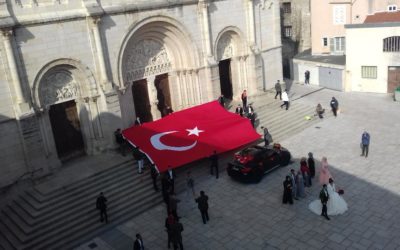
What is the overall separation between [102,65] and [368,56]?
22729mm

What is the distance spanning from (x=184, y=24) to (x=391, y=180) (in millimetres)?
15311

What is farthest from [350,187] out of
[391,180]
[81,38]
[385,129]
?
[81,38]

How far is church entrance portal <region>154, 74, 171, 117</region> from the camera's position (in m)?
29.5

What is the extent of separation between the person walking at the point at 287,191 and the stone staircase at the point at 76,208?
516cm

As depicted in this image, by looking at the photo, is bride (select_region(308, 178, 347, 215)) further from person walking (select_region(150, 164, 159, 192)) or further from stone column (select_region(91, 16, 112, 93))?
stone column (select_region(91, 16, 112, 93))

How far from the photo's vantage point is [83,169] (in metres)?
23.8

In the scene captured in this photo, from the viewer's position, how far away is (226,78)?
1335 inches

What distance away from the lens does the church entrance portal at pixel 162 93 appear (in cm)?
2952

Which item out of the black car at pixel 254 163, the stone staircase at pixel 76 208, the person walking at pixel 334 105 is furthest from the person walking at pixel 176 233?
the person walking at pixel 334 105

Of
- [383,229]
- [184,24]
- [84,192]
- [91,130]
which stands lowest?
[383,229]

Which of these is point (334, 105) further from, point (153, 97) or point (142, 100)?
point (142, 100)

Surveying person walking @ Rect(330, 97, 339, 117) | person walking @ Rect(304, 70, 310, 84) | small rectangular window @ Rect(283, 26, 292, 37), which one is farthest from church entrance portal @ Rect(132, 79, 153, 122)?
small rectangular window @ Rect(283, 26, 292, 37)

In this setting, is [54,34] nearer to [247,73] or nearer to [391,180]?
[247,73]

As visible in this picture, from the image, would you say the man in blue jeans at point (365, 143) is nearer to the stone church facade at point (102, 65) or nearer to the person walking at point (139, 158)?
the stone church facade at point (102, 65)
